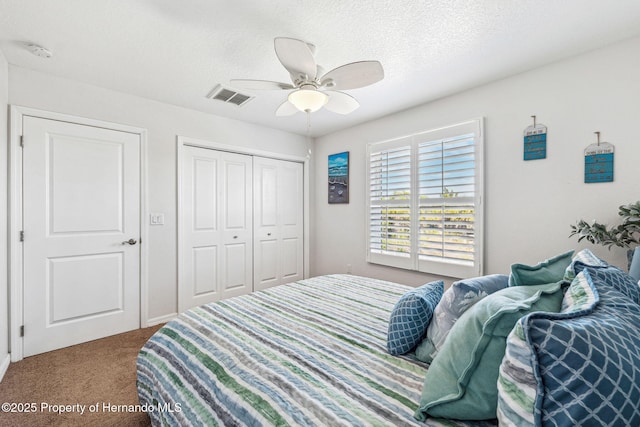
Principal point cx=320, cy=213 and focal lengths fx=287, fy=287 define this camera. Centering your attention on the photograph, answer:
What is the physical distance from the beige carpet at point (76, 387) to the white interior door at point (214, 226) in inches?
35.4

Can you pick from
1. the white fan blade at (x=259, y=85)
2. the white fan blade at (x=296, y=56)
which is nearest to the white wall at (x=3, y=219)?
the white fan blade at (x=259, y=85)

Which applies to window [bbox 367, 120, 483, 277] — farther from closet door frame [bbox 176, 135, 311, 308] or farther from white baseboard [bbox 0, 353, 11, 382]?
white baseboard [bbox 0, 353, 11, 382]

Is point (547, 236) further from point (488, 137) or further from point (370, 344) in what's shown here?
point (370, 344)

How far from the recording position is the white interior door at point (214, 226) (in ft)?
10.9

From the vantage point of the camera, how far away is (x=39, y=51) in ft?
6.87

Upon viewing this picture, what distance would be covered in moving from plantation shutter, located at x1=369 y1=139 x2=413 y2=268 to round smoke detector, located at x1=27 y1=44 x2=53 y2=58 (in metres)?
3.17

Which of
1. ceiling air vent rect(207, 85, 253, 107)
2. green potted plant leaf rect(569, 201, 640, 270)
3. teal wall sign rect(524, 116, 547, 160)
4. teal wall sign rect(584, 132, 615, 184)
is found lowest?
green potted plant leaf rect(569, 201, 640, 270)

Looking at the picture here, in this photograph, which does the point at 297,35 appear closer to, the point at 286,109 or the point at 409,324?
the point at 286,109

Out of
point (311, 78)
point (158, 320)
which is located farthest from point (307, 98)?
point (158, 320)

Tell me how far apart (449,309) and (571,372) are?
586 mm

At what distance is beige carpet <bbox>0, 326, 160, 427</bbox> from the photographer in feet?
5.66

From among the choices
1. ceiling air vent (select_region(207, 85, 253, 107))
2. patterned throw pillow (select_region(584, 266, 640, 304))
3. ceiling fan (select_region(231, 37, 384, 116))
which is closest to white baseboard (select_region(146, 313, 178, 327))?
ceiling air vent (select_region(207, 85, 253, 107))

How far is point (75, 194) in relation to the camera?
8.62ft

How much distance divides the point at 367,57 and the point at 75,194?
284cm
